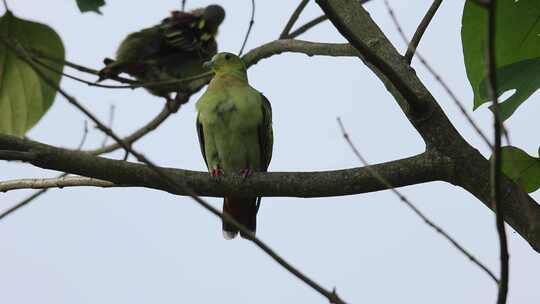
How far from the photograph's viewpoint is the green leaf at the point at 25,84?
305 centimetres

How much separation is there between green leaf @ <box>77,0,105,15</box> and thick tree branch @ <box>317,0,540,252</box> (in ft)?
1.90

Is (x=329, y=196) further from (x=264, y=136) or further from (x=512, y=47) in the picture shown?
(x=264, y=136)

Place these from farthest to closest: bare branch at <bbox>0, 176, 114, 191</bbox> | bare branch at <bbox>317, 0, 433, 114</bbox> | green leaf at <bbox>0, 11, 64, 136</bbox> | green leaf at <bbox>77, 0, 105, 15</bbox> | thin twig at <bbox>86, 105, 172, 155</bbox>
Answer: thin twig at <bbox>86, 105, 172, 155</bbox> < bare branch at <bbox>0, 176, 114, 191</bbox> < green leaf at <bbox>0, 11, 64, 136</bbox> < bare branch at <bbox>317, 0, 433, 114</bbox> < green leaf at <bbox>77, 0, 105, 15</bbox>

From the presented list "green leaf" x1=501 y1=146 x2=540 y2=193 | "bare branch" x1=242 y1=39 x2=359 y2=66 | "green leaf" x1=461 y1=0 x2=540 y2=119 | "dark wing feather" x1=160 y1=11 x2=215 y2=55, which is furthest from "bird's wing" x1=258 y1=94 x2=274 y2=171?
"green leaf" x1=501 y1=146 x2=540 y2=193

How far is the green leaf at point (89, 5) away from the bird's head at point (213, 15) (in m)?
3.50

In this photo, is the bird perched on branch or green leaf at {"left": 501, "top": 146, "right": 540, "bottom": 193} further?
the bird perched on branch

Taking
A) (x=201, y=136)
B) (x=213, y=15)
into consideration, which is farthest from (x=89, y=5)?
(x=213, y=15)

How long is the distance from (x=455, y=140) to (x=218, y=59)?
102 inches

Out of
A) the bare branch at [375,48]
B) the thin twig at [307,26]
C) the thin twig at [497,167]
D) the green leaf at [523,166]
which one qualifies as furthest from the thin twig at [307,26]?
the thin twig at [497,167]

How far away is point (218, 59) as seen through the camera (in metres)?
5.07

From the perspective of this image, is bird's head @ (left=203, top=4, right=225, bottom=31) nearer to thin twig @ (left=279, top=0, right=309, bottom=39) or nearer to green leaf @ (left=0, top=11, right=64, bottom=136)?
thin twig @ (left=279, top=0, right=309, bottom=39)

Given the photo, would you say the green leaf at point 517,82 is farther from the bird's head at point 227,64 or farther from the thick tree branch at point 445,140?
the bird's head at point 227,64

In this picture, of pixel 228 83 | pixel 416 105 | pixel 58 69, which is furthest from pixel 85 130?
pixel 416 105

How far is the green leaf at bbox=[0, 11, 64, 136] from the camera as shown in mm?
3051
